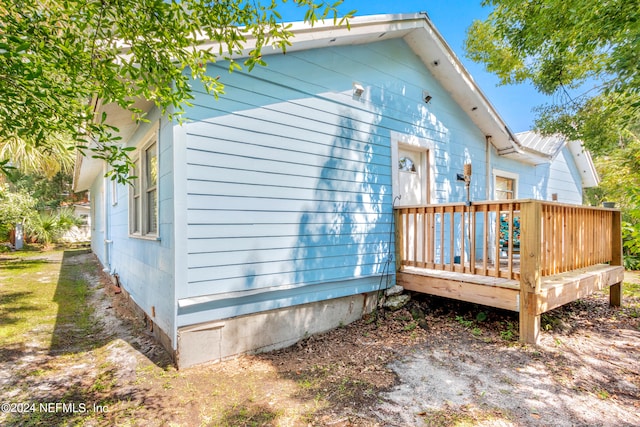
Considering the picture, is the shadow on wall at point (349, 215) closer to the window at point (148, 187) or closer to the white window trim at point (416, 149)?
the white window trim at point (416, 149)

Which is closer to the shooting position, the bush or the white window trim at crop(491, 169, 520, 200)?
the white window trim at crop(491, 169, 520, 200)

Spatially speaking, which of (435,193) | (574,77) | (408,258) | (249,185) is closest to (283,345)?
(249,185)

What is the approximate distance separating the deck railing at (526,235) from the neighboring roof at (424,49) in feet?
7.67

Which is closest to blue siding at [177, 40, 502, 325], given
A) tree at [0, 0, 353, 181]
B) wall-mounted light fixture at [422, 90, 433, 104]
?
wall-mounted light fixture at [422, 90, 433, 104]

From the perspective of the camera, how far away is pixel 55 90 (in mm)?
2320

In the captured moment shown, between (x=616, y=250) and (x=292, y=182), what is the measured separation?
6.04 m

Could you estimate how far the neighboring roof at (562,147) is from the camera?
29.7 ft

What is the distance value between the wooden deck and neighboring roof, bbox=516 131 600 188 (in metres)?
4.13

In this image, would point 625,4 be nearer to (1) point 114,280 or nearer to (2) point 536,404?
(2) point 536,404

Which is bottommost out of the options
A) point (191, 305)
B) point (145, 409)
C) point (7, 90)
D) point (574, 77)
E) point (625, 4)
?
point (145, 409)

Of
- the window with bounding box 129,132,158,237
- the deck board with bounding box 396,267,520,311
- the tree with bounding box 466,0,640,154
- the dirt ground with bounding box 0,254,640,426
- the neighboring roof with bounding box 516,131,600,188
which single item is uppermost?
the tree with bounding box 466,0,640,154

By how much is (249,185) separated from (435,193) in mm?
3650

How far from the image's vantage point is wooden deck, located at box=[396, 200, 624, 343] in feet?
12.0

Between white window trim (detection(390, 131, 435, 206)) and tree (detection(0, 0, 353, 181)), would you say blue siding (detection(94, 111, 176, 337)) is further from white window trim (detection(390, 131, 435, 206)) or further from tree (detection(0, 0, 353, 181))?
white window trim (detection(390, 131, 435, 206))
